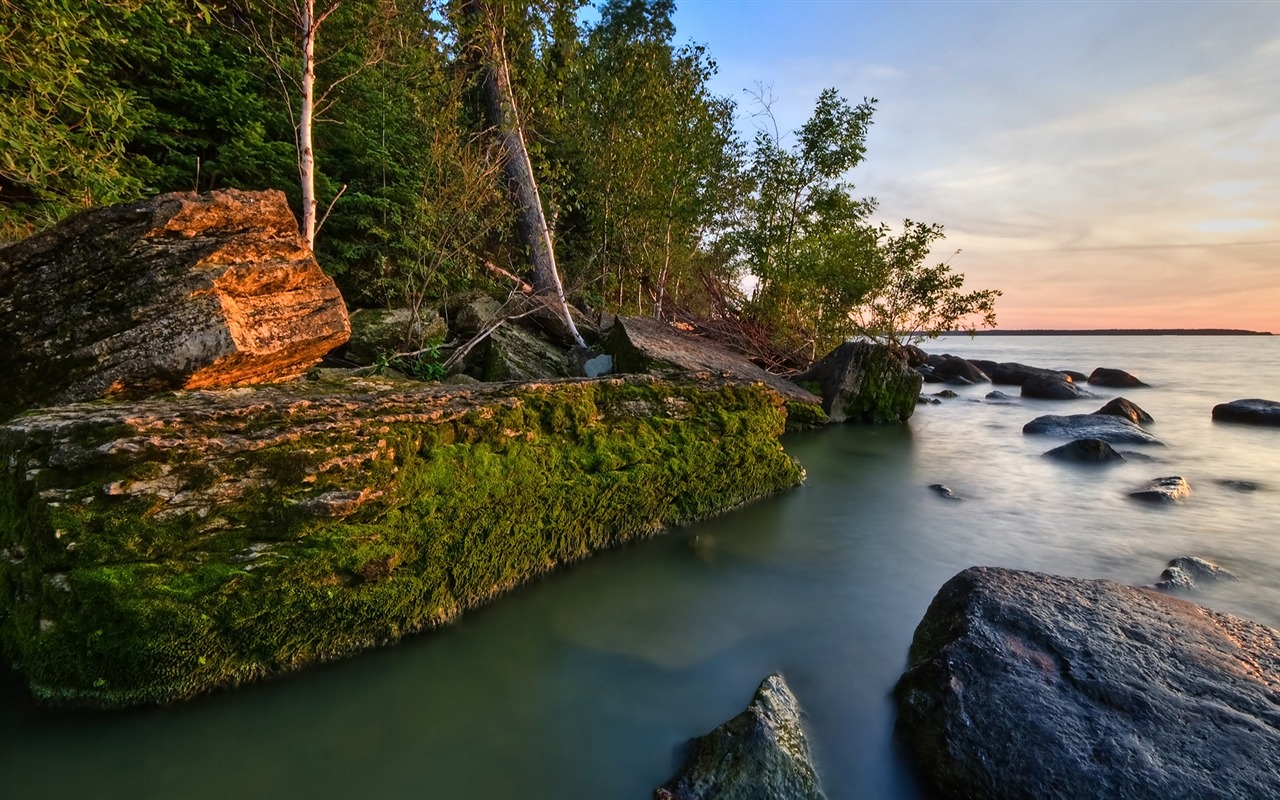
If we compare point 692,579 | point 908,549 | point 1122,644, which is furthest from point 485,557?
point 908,549

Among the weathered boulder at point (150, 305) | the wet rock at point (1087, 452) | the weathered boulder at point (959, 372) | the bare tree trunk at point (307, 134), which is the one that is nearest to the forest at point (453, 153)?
the bare tree trunk at point (307, 134)

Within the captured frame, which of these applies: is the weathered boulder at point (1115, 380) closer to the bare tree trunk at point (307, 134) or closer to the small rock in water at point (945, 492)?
the small rock in water at point (945, 492)

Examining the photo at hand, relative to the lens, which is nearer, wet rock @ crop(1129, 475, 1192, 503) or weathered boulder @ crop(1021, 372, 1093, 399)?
wet rock @ crop(1129, 475, 1192, 503)

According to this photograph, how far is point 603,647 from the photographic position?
3422mm

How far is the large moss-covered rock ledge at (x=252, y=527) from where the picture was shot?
8.23ft

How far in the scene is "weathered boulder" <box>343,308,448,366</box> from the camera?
7.59 meters

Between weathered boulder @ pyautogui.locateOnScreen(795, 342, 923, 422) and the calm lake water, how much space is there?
5693 mm

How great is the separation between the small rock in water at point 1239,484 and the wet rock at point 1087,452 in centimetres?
123

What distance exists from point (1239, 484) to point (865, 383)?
6.17 m

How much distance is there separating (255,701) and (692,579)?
2.98m

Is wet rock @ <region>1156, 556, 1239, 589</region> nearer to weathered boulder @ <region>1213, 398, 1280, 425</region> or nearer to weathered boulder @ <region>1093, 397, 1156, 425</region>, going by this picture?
weathered boulder @ <region>1093, 397, 1156, 425</region>

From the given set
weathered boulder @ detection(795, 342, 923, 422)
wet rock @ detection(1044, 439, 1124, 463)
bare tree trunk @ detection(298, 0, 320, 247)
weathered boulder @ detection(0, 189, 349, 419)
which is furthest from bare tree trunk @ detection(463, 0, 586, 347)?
wet rock @ detection(1044, 439, 1124, 463)

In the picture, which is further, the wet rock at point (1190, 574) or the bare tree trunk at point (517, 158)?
the bare tree trunk at point (517, 158)

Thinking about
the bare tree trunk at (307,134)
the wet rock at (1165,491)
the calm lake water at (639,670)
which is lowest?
the calm lake water at (639,670)
